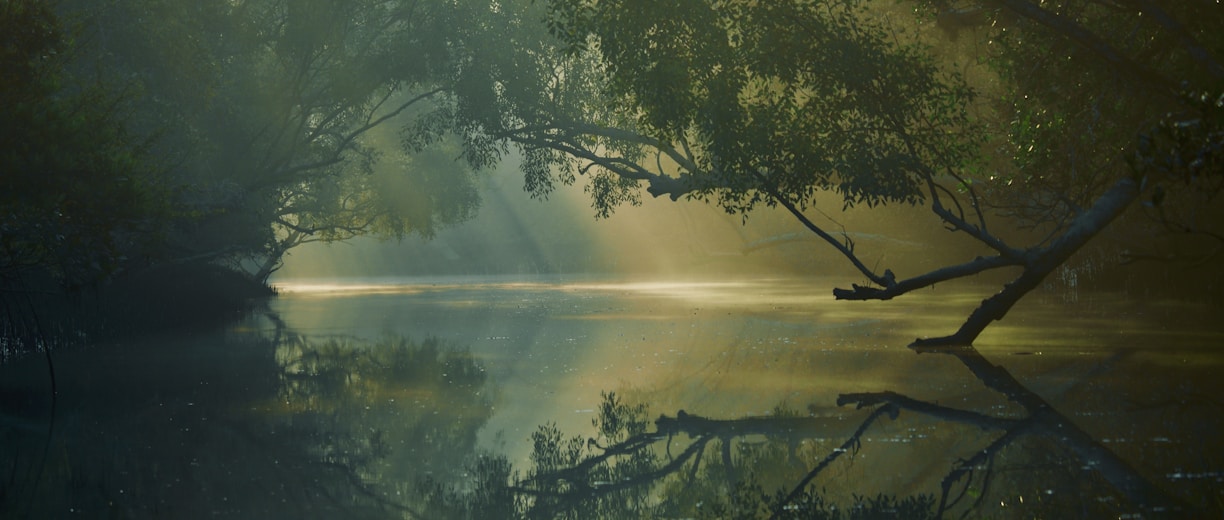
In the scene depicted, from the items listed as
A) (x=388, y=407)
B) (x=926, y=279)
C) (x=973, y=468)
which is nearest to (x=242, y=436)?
(x=388, y=407)

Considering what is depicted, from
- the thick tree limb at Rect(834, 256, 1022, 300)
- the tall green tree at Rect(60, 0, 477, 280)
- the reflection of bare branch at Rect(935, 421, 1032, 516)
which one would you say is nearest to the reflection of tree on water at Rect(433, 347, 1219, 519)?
the reflection of bare branch at Rect(935, 421, 1032, 516)

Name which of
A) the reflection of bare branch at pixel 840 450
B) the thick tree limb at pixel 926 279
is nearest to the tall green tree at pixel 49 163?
the reflection of bare branch at pixel 840 450

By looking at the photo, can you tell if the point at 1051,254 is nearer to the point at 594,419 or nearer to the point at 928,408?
the point at 928,408

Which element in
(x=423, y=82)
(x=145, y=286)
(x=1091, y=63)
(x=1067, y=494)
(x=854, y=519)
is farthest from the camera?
(x=423, y=82)

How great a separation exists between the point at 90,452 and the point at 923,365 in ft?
40.6

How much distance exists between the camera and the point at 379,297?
176ft

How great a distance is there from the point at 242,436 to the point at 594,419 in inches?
153

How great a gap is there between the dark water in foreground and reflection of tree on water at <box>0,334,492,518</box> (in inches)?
1.9

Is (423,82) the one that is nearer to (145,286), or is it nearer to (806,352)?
(145,286)

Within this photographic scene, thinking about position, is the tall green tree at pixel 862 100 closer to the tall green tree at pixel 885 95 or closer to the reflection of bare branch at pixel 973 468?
the tall green tree at pixel 885 95

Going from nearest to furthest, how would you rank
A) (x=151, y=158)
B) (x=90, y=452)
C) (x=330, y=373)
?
(x=90, y=452)
(x=330, y=373)
(x=151, y=158)

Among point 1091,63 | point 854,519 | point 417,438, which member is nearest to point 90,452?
point 417,438

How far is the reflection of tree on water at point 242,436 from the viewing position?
9.65 m

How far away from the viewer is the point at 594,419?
14141 mm
